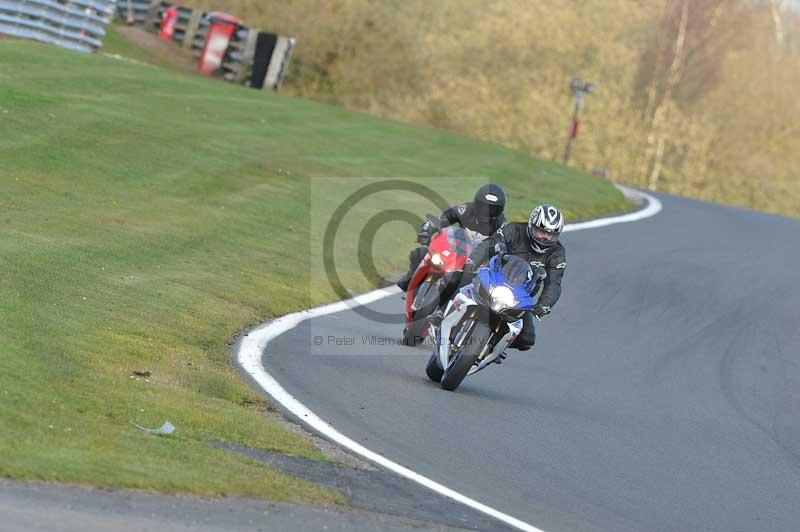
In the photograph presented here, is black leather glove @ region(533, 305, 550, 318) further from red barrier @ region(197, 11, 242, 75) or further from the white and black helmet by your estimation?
red barrier @ region(197, 11, 242, 75)

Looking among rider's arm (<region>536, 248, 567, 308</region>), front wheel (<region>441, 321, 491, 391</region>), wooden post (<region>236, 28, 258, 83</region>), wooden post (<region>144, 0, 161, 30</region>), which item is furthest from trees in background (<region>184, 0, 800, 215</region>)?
front wheel (<region>441, 321, 491, 391</region>)

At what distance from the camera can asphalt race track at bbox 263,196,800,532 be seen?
29.0ft

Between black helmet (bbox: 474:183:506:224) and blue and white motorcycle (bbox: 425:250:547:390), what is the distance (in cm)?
99

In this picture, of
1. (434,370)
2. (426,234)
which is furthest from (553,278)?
(426,234)

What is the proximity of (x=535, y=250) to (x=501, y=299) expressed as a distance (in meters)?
0.76

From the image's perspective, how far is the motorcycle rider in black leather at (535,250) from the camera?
1137cm

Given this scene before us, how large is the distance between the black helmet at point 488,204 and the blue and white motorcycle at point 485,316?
99 centimetres

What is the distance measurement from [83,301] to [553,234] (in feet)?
13.3

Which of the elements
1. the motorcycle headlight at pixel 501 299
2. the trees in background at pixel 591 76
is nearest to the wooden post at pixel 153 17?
the trees in background at pixel 591 76

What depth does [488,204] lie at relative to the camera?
1234 centimetres

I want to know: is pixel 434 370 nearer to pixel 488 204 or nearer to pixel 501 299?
pixel 501 299

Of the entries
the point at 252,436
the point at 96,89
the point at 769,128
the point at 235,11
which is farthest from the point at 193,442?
the point at 769,128

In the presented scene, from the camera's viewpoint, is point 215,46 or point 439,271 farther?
point 215,46

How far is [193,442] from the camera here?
26.7ft
